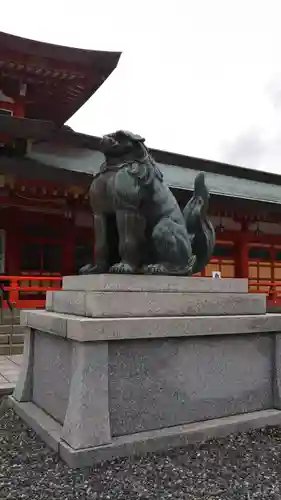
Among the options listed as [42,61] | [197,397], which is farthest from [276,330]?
[42,61]

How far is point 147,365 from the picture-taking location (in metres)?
3.05

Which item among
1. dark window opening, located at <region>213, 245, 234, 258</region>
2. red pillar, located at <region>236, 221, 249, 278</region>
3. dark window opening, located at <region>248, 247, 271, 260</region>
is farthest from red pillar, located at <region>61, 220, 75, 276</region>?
dark window opening, located at <region>248, 247, 271, 260</region>

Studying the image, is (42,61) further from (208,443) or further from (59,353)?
(208,443)

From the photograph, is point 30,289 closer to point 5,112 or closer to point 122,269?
point 122,269

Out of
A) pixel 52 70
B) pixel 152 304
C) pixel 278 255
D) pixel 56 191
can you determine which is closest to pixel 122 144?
pixel 152 304

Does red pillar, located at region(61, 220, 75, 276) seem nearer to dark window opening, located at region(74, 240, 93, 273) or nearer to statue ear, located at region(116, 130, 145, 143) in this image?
dark window opening, located at region(74, 240, 93, 273)

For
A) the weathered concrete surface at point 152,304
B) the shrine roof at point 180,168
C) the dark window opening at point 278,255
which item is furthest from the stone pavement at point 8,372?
the dark window opening at point 278,255

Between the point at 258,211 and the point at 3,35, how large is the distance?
8062mm

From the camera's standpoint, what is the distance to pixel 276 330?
365 cm

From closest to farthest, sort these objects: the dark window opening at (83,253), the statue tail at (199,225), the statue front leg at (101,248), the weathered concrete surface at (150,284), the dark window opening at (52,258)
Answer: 1. the weathered concrete surface at (150,284)
2. the statue front leg at (101,248)
3. the statue tail at (199,225)
4. the dark window opening at (52,258)
5. the dark window opening at (83,253)

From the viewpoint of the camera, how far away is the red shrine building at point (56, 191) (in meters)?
9.57

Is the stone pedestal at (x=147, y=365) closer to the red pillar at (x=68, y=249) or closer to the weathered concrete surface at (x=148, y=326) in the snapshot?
the weathered concrete surface at (x=148, y=326)

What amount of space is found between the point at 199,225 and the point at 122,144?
1.08 metres

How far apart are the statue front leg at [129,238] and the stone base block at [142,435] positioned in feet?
4.04
